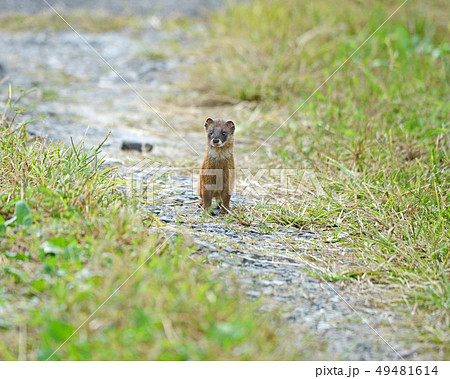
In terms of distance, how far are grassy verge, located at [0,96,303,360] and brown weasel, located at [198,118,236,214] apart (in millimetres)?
670

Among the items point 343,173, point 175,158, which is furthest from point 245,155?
point 343,173

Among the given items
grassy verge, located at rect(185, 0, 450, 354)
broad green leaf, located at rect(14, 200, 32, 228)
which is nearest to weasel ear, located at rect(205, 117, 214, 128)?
grassy verge, located at rect(185, 0, 450, 354)

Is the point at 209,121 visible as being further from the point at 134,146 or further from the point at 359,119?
the point at 359,119

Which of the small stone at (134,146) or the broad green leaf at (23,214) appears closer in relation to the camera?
the broad green leaf at (23,214)

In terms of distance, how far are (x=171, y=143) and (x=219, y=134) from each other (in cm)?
179

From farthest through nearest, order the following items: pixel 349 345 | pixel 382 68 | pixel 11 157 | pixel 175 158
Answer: pixel 382 68
pixel 175 158
pixel 11 157
pixel 349 345

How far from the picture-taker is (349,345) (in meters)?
2.53

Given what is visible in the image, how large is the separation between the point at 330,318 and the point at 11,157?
7.18 feet

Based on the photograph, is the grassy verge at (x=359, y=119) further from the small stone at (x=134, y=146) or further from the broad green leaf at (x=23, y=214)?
the broad green leaf at (x=23, y=214)

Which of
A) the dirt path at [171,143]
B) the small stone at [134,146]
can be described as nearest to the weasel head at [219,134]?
the dirt path at [171,143]

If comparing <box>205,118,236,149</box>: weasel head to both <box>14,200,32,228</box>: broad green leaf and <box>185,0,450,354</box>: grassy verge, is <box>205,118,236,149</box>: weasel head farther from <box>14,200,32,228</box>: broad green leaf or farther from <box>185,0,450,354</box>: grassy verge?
<box>14,200,32,228</box>: broad green leaf

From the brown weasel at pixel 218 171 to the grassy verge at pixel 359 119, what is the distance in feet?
0.76

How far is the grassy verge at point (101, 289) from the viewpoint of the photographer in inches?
89.3

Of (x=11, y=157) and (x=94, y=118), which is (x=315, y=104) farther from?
(x=11, y=157)
